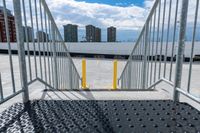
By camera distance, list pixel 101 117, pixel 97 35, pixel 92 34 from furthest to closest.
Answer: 1. pixel 97 35
2. pixel 92 34
3. pixel 101 117

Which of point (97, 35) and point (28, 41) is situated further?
point (97, 35)

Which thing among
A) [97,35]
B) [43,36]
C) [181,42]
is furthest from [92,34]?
[181,42]

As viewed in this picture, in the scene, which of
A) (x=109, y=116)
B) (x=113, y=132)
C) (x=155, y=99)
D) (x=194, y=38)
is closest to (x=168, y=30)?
(x=194, y=38)

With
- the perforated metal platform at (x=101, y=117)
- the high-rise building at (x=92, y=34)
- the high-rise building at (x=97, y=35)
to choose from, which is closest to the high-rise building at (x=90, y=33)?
the high-rise building at (x=92, y=34)

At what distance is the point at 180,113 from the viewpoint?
6.04ft

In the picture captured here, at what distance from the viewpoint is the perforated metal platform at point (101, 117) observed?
5.08 feet

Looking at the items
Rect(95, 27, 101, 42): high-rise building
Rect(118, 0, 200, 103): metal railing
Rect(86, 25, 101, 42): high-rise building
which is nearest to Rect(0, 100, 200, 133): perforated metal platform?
Rect(118, 0, 200, 103): metal railing

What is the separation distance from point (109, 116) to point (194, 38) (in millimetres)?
1154

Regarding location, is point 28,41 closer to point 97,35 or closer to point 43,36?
point 43,36

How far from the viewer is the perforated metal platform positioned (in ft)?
5.08

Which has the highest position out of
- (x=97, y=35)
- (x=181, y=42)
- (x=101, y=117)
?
(x=97, y=35)

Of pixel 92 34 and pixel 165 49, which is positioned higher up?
pixel 92 34

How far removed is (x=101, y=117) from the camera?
69.0 inches

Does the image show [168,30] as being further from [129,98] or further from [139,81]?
[139,81]
